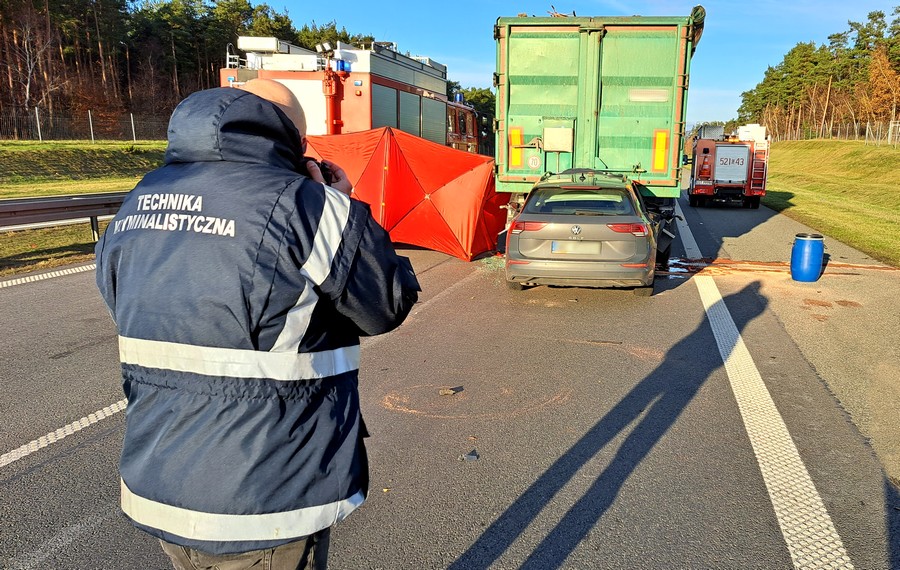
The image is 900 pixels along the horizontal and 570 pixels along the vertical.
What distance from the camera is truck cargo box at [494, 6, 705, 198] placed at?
10.9 meters

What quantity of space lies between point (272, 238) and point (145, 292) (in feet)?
1.16

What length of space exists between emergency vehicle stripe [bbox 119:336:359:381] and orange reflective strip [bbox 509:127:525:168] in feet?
33.4

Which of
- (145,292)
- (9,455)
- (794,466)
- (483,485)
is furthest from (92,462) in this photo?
(794,466)

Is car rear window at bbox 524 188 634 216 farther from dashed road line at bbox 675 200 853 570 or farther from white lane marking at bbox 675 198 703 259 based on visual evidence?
white lane marking at bbox 675 198 703 259

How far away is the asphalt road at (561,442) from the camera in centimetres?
326

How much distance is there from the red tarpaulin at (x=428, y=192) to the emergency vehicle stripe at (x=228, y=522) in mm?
9853

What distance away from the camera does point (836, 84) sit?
3066 inches

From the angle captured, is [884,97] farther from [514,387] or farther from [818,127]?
[514,387]

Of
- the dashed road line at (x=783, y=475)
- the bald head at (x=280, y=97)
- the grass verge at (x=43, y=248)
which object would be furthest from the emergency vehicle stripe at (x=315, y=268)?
the grass verge at (x=43, y=248)

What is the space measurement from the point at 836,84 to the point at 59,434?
294ft

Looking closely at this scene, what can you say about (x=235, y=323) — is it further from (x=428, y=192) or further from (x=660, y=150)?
(x=660, y=150)

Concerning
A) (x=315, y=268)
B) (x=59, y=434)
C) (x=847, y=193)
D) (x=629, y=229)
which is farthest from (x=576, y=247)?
(x=847, y=193)

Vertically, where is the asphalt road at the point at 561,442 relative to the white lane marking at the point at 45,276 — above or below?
Answer: below

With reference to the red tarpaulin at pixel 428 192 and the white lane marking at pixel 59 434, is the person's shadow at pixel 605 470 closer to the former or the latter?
the white lane marking at pixel 59 434
